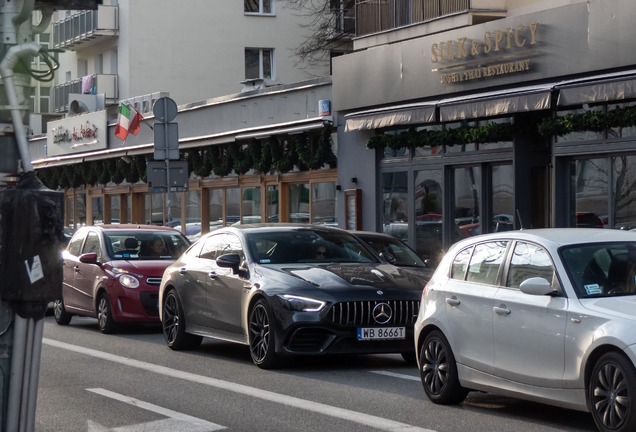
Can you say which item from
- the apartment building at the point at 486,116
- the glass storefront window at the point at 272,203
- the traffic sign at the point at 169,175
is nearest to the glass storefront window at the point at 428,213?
the apartment building at the point at 486,116

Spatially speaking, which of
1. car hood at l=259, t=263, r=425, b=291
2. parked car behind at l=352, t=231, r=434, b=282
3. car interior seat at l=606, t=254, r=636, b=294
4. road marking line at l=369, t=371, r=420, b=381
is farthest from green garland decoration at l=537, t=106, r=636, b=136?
car interior seat at l=606, t=254, r=636, b=294

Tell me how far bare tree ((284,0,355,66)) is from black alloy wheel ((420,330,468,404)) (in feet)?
99.2

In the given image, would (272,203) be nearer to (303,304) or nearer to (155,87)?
(155,87)

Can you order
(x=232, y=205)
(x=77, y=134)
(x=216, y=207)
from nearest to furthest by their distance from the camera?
(x=232, y=205) → (x=216, y=207) → (x=77, y=134)

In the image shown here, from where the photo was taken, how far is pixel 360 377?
1303 cm

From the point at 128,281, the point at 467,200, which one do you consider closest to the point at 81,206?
the point at 467,200

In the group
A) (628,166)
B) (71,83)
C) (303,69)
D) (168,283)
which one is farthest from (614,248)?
(71,83)

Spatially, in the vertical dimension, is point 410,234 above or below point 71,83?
below

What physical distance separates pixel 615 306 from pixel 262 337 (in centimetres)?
555

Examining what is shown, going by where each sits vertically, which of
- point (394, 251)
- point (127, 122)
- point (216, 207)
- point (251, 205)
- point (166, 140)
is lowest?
point (394, 251)

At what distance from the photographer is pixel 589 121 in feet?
71.7

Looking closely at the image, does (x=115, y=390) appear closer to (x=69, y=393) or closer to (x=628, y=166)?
(x=69, y=393)

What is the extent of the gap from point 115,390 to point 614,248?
5.02m

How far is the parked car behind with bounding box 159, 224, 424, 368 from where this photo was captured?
1352 cm
